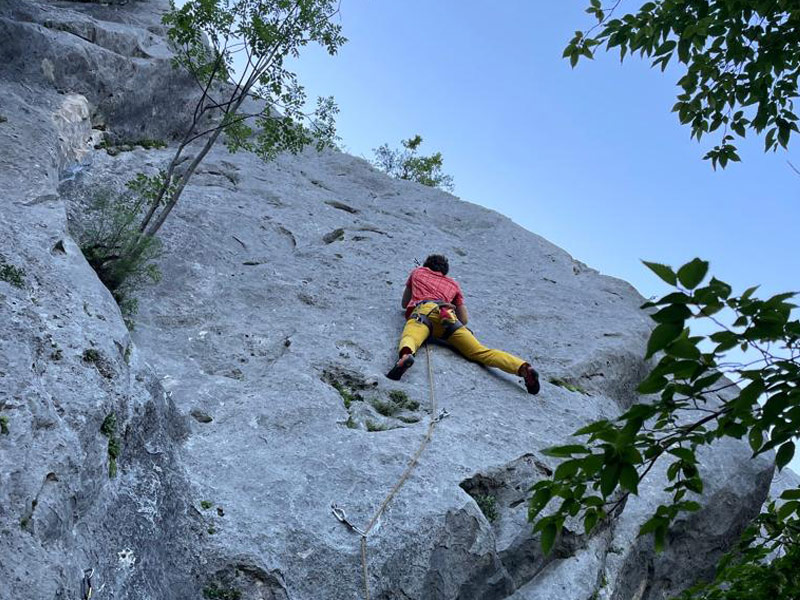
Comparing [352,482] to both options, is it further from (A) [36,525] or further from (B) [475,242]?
(B) [475,242]

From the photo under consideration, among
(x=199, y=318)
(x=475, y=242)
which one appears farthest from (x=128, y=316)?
(x=475, y=242)

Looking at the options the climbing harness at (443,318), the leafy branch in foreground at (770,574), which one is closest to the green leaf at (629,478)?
the leafy branch in foreground at (770,574)

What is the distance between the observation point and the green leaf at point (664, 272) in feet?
6.41

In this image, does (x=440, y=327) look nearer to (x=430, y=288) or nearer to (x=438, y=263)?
(x=430, y=288)

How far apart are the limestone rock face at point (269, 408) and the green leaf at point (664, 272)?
3378 mm

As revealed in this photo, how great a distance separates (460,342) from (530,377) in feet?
3.33

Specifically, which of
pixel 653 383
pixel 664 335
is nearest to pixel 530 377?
pixel 653 383

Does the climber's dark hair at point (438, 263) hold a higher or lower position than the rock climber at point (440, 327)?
higher

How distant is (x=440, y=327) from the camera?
8906mm

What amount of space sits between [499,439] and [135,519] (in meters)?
3.72

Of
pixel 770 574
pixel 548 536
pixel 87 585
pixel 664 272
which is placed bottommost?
pixel 87 585

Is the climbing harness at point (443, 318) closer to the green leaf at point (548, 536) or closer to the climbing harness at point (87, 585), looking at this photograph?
the climbing harness at point (87, 585)

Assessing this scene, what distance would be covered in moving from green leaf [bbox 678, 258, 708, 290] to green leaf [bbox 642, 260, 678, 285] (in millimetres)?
20

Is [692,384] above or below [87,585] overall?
above
